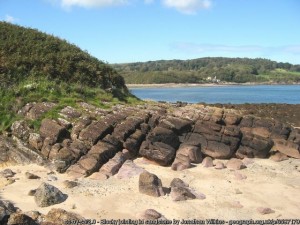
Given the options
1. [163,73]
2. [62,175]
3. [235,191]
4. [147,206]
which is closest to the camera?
[147,206]

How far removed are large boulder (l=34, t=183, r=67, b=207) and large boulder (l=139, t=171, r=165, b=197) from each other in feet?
9.13

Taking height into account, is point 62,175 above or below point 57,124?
below

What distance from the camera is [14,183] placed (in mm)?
14758

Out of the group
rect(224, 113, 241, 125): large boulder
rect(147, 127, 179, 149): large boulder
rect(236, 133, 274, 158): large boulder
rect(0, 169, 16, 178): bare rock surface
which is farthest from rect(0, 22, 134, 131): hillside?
rect(236, 133, 274, 158): large boulder

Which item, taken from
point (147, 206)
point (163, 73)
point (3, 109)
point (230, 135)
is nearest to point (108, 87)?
point (3, 109)

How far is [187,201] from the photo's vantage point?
1363cm

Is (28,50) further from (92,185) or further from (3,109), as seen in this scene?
(92,185)

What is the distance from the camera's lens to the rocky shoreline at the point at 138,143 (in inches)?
636

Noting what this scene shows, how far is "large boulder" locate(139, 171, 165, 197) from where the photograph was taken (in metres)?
13.9

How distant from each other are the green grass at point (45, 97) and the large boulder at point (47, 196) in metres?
5.67

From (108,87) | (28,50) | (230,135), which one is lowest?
(230,135)

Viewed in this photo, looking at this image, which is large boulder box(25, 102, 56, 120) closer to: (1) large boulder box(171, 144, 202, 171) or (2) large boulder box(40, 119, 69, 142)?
(2) large boulder box(40, 119, 69, 142)

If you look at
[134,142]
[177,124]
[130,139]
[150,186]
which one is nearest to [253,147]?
[177,124]

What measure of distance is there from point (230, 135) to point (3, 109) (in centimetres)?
1147
